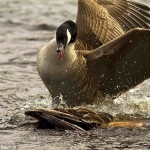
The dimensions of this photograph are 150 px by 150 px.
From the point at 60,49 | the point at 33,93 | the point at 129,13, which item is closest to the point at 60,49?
the point at 60,49

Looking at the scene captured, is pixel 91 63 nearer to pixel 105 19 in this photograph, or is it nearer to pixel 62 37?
pixel 62 37

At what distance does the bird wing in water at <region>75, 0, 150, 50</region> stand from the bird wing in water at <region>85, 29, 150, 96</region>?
26.8 inches

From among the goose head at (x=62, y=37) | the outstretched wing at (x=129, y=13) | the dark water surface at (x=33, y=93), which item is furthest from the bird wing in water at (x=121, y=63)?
the outstretched wing at (x=129, y=13)

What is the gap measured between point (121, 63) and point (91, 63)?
45cm

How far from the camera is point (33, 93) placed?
1137cm

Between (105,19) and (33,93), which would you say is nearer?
(33,93)

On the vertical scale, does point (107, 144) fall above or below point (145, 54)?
below

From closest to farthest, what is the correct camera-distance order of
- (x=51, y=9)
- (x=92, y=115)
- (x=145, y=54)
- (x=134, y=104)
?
(x=92, y=115), (x=145, y=54), (x=134, y=104), (x=51, y=9)

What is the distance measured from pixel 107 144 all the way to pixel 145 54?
201 cm

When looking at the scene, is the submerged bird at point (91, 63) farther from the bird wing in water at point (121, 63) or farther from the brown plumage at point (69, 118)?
the brown plumage at point (69, 118)

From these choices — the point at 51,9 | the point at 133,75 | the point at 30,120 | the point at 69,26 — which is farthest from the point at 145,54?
the point at 51,9

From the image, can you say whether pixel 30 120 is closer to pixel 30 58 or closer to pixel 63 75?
pixel 63 75

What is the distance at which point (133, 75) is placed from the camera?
10.3m

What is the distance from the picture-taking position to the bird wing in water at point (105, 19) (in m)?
11.1
